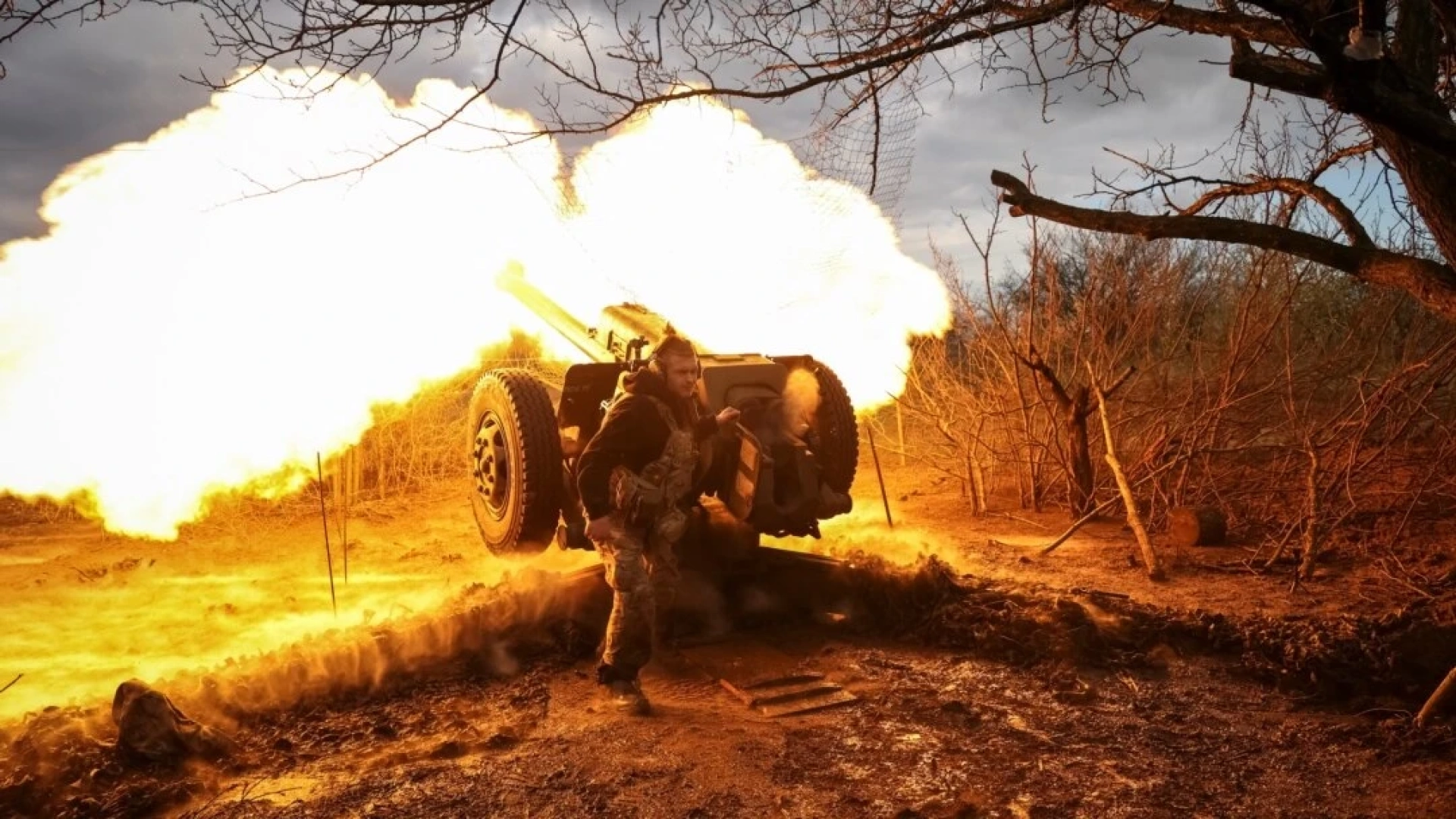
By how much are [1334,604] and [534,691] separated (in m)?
5.31

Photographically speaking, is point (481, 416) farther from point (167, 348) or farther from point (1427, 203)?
point (1427, 203)

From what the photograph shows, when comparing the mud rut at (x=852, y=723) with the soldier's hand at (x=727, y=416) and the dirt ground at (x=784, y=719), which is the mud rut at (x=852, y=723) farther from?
the soldier's hand at (x=727, y=416)

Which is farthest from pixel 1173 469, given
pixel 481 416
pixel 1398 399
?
pixel 481 416

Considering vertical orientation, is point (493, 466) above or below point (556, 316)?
below

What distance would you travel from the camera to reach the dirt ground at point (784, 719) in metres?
4.04

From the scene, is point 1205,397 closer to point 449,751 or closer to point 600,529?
point 600,529

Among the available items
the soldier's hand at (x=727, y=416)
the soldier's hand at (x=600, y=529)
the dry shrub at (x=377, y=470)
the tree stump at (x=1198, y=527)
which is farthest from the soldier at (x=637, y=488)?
the tree stump at (x=1198, y=527)

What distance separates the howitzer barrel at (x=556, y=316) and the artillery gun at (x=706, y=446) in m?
0.08

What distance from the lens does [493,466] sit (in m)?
6.91

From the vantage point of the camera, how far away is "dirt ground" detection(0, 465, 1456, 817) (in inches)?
159

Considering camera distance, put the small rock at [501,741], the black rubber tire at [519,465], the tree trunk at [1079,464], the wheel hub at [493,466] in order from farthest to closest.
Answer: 1. the tree trunk at [1079,464]
2. the wheel hub at [493,466]
3. the black rubber tire at [519,465]
4. the small rock at [501,741]

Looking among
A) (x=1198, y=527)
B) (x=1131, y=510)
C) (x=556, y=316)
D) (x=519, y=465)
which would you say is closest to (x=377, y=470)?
(x=556, y=316)

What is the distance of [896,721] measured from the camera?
4949 millimetres

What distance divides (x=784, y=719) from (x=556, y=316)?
4.16 metres
